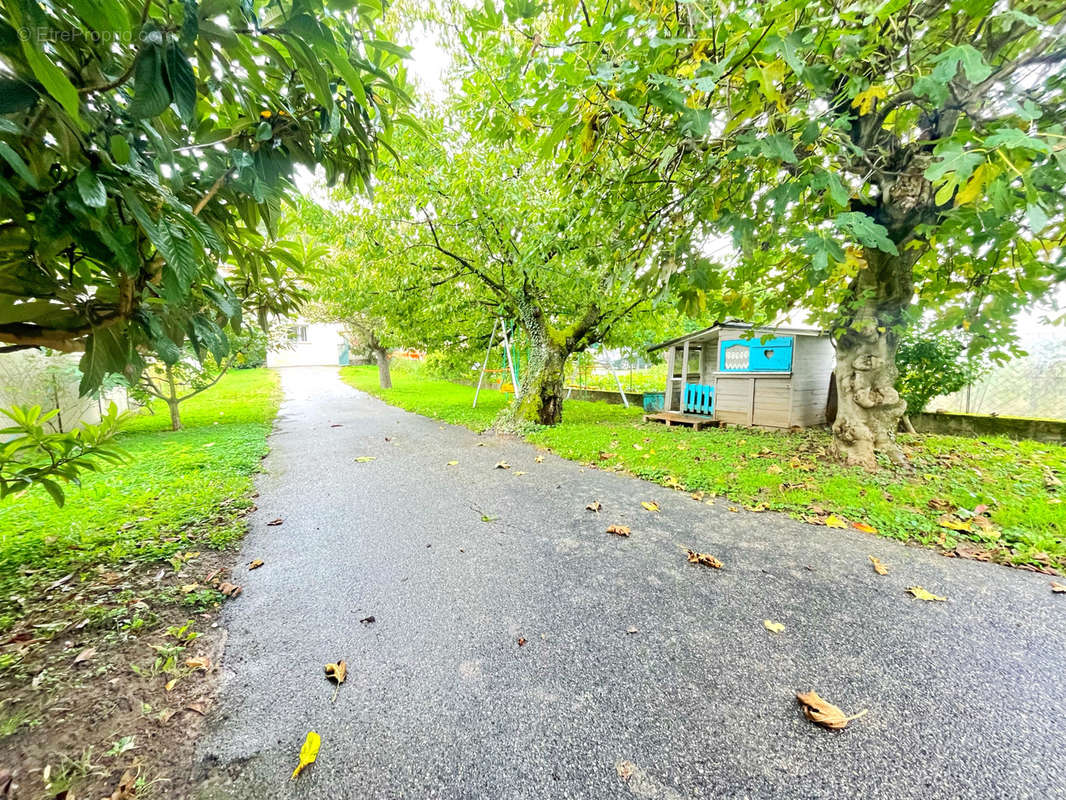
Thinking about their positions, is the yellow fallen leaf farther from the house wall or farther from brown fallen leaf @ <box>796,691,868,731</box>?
the house wall

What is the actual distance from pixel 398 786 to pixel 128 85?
7.16 ft

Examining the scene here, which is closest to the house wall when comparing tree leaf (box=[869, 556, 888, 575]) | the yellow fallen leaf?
tree leaf (box=[869, 556, 888, 575])

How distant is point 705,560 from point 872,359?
3.32 m

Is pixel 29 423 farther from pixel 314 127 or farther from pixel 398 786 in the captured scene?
pixel 398 786

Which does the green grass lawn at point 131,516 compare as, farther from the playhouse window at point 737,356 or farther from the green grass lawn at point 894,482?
the playhouse window at point 737,356

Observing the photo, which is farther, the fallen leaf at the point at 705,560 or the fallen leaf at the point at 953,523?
the fallen leaf at the point at 953,523

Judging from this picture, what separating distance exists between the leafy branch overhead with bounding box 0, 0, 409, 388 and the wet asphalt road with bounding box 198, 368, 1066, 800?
143 cm

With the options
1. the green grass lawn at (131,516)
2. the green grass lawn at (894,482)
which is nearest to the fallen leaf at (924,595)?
the green grass lawn at (894,482)

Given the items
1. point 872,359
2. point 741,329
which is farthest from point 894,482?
point 741,329

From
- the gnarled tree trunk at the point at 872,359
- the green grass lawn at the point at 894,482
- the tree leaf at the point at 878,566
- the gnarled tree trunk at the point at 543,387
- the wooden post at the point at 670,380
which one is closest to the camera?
the tree leaf at the point at 878,566

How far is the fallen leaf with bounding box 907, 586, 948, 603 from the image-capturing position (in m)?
2.17

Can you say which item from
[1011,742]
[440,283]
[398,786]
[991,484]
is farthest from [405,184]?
[991,484]

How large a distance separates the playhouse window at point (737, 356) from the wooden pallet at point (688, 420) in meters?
1.20

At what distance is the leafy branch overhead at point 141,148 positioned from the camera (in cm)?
80
